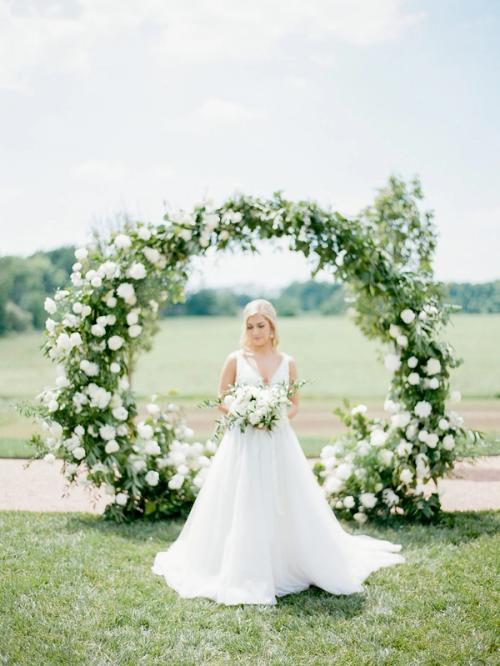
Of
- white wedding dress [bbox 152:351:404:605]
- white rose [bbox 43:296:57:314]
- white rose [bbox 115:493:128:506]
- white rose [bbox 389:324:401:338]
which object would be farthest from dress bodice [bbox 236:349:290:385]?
white rose [bbox 43:296:57:314]

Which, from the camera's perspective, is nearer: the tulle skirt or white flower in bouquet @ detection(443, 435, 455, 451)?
the tulle skirt

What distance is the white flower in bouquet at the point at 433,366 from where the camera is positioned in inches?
272

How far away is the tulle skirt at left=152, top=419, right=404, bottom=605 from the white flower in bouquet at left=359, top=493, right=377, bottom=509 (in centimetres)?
123

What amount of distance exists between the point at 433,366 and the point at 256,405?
2385 mm

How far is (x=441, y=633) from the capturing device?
181 inches

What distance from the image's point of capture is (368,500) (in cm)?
701

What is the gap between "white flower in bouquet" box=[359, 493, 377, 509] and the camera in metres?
7.00

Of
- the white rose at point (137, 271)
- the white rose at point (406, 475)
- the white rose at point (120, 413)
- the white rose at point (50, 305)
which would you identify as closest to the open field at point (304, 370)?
the white rose at point (406, 475)

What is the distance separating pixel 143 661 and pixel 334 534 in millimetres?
1979

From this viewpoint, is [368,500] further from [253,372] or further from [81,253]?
[81,253]

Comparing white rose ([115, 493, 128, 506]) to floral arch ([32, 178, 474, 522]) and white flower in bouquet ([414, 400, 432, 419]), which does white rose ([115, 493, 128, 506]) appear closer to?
floral arch ([32, 178, 474, 522])

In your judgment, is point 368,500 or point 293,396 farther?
point 368,500

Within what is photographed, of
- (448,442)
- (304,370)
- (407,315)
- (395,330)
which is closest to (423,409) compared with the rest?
(448,442)

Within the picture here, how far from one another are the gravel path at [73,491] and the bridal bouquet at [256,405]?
2.26m
